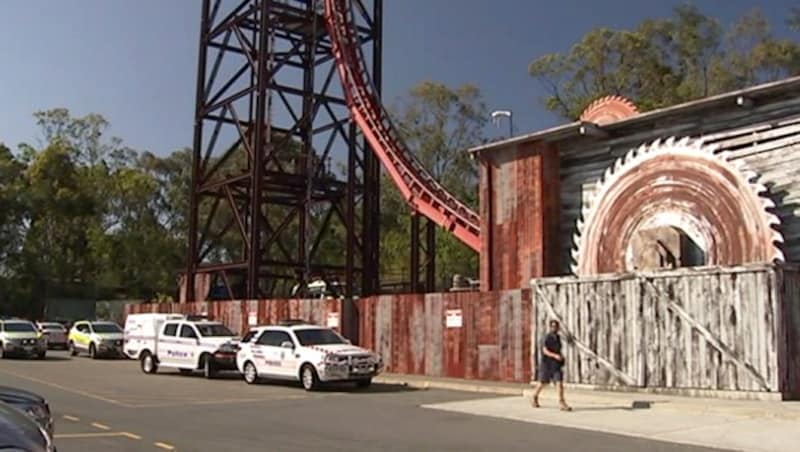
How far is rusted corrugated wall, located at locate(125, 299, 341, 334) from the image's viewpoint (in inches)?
1258

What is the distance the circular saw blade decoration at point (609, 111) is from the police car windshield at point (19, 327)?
25.0m

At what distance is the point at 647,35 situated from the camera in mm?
58062

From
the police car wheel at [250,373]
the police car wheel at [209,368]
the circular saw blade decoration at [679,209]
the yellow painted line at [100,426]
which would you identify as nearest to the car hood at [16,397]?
the yellow painted line at [100,426]

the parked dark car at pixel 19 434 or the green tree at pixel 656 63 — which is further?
the green tree at pixel 656 63

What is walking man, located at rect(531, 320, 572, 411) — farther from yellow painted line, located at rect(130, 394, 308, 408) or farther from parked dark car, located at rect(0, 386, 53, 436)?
parked dark car, located at rect(0, 386, 53, 436)

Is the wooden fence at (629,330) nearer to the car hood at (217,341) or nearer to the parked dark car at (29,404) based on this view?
the car hood at (217,341)

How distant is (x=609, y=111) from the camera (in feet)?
89.5

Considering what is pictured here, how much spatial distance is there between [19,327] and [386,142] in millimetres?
17522

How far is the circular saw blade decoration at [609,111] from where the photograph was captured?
26.8 m

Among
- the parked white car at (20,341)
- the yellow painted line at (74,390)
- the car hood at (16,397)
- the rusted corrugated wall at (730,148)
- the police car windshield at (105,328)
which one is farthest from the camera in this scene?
the police car windshield at (105,328)

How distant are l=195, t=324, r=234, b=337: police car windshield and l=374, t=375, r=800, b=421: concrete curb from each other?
8784mm

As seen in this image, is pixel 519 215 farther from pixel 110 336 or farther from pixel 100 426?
pixel 110 336

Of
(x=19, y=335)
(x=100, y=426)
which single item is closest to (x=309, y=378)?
(x=100, y=426)

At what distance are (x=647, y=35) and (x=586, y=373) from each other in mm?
41687
